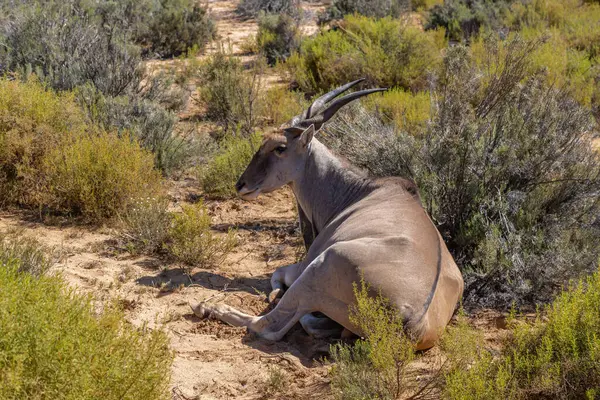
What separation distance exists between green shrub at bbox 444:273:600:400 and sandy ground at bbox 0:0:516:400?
2.70ft

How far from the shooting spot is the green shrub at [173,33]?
17.0m

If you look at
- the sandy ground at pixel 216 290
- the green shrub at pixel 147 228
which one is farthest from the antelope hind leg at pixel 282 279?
the green shrub at pixel 147 228

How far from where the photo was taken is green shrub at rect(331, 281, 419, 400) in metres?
4.39

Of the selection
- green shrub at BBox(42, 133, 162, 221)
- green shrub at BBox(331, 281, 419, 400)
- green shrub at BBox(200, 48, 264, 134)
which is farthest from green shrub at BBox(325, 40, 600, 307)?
green shrub at BBox(200, 48, 264, 134)

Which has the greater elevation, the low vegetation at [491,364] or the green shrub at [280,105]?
the low vegetation at [491,364]

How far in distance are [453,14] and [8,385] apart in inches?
648

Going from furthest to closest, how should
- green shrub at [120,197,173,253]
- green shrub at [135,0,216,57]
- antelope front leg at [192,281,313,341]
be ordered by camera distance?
1. green shrub at [135,0,216,57]
2. green shrub at [120,197,173,253]
3. antelope front leg at [192,281,313,341]

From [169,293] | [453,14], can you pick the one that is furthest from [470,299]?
[453,14]

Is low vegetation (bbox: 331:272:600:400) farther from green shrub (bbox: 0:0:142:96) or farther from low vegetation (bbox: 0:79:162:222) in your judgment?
green shrub (bbox: 0:0:142:96)

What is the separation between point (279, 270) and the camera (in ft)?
22.2

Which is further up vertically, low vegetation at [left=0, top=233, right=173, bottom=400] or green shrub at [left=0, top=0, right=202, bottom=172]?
low vegetation at [left=0, top=233, right=173, bottom=400]

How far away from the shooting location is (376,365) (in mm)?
4402

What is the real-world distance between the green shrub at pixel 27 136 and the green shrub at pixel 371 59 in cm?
544

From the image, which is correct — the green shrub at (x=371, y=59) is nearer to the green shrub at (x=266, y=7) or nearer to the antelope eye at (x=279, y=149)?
the antelope eye at (x=279, y=149)
